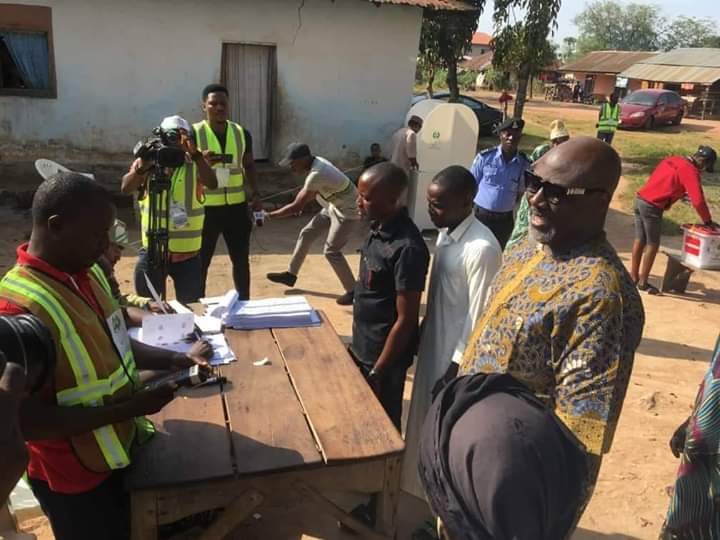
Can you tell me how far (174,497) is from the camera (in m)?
1.77

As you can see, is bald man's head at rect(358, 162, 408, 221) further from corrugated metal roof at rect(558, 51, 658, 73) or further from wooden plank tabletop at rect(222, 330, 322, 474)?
corrugated metal roof at rect(558, 51, 658, 73)

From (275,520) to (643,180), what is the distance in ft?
36.8

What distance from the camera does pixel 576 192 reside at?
1576 mm

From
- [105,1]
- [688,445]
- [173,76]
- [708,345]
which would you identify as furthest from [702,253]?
[105,1]

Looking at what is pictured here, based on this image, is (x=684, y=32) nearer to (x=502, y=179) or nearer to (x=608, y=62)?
(x=608, y=62)

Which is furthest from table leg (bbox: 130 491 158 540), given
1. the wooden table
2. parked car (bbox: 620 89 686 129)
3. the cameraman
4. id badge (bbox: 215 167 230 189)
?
parked car (bbox: 620 89 686 129)

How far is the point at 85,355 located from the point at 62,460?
308 mm

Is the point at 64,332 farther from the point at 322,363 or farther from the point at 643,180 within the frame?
the point at 643,180

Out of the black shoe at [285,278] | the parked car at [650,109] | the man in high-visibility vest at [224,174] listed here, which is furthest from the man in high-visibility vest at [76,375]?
the parked car at [650,109]

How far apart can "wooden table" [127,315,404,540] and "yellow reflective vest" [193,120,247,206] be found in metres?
2.29

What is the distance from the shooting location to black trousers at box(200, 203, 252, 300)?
14.7 ft

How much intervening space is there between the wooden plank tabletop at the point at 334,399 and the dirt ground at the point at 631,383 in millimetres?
246

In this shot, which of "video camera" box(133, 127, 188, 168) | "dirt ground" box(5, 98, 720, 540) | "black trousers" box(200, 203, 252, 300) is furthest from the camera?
"black trousers" box(200, 203, 252, 300)

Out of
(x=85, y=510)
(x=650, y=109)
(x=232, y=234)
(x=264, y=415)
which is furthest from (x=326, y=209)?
(x=650, y=109)
